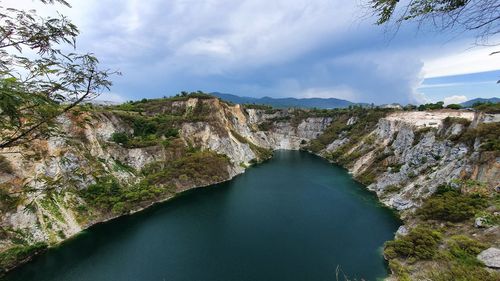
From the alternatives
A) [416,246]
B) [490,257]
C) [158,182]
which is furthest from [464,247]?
[158,182]

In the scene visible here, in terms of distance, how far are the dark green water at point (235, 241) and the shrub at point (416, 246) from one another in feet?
5.31

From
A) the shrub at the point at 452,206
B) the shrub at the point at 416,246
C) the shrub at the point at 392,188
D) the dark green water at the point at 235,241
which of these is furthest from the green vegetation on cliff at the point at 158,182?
the shrub at the point at 452,206

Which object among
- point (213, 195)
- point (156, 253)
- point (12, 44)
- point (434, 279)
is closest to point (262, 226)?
point (156, 253)

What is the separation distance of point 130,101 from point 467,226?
267 feet

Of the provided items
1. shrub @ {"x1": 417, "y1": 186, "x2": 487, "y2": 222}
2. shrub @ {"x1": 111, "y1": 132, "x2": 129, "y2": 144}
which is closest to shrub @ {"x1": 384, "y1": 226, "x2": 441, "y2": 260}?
shrub @ {"x1": 417, "y1": 186, "x2": 487, "y2": 222}

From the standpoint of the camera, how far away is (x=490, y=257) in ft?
62.2

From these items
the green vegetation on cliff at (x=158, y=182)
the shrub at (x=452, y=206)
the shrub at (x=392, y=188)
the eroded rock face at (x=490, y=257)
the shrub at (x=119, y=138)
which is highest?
the shrub at (x=119, y=138)

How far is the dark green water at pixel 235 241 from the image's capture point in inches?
961

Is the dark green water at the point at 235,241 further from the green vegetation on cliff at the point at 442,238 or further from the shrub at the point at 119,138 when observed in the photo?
the shrub at the point at 119,138

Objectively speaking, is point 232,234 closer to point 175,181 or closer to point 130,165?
point 175,181

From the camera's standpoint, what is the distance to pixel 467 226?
2595 centimetres

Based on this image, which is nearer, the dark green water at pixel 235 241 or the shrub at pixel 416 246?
the shrub at pixel 416 246

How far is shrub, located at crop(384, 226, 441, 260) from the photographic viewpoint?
2294 cm

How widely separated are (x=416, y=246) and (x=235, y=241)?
16889 mm
